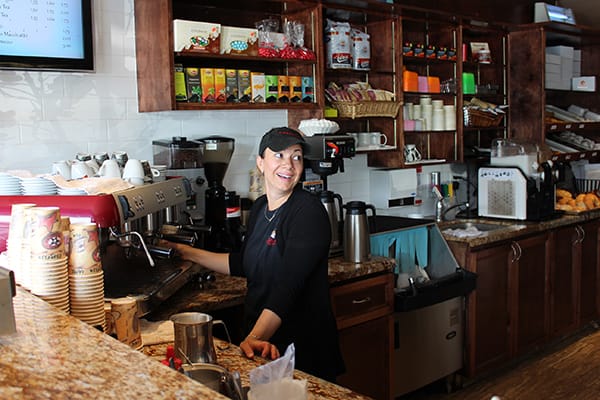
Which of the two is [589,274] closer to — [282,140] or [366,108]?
[366,108]

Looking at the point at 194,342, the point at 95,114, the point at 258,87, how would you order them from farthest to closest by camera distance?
the point at 258,87
the point at 95,114
the point at 194,342

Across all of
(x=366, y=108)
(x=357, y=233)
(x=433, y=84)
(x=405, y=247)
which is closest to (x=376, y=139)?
(x=366, y=108)

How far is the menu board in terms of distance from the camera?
2.98 meters

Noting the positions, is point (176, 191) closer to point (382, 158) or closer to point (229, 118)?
point (229, 118)

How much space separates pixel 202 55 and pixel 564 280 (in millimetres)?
3324

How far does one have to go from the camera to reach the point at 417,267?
4.16 m

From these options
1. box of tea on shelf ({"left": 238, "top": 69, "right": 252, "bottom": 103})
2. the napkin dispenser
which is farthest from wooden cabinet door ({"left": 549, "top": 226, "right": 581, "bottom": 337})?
the napkin dispenser

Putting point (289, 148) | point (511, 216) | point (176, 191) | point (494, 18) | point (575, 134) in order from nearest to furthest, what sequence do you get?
point (289, 148) < point (176, 191) < point (511, 216) < point (494, 18) < point (575, 134)

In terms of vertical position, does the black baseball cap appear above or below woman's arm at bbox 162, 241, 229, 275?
above

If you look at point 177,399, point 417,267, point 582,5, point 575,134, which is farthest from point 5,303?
point 582,5

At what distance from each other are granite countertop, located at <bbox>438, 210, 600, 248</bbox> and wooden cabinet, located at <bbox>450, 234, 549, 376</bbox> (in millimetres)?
50

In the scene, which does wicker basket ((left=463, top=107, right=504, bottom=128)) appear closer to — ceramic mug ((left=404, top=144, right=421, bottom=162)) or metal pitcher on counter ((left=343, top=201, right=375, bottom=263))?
ceramic mug ((left=404, top=144, right=421, bottom=162))

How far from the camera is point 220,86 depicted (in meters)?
3.59

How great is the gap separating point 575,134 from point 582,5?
124 centimetres
